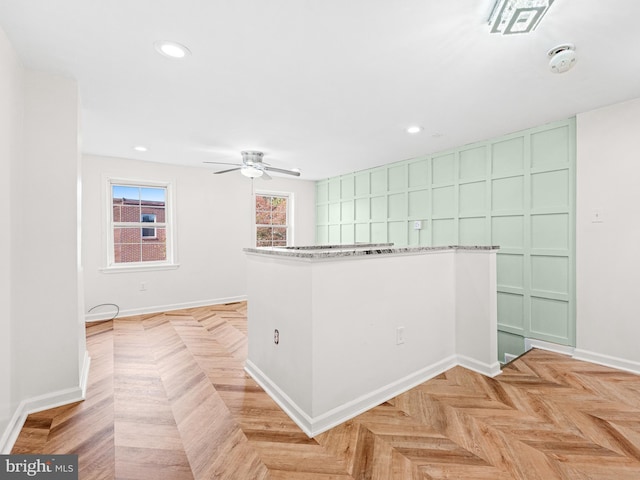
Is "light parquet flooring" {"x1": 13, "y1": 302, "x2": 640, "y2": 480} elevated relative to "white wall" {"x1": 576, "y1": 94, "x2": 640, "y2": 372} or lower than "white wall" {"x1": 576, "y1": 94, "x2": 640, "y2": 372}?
lower

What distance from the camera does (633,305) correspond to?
2.68 m

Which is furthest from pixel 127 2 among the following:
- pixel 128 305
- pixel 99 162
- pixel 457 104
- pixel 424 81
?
pixel 128 305

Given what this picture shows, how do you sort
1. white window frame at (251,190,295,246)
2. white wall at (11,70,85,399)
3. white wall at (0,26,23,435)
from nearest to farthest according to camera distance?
white wall at (0,26,23,435), white wall at (11,70,85,399), white window frame at (251,190,295,246)

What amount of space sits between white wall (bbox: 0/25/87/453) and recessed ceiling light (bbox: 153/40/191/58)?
86 centimetres

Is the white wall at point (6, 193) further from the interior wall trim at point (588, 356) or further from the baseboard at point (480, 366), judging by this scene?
the interior wall trim at point (588, 356)

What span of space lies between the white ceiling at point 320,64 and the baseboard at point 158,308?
2507mm

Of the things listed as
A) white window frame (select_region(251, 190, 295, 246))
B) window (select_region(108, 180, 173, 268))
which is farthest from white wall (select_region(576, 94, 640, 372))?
window (select_region(108, 180, 173, 268))

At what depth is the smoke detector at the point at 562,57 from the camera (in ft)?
6.02

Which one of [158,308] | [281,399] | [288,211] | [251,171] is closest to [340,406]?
[281,399]

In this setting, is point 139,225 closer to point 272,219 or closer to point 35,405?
point 272,219

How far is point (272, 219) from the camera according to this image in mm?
6070

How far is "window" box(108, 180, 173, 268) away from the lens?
457 centimetres

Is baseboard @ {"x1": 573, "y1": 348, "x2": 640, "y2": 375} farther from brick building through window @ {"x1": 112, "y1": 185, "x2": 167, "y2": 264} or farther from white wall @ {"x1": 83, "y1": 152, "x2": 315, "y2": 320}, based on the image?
brick building through window @ {"x1": 112, "y1": 185, "x2": 167, "y2": 264}

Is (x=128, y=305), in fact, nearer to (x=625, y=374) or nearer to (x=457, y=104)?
(x=457, y=104)
